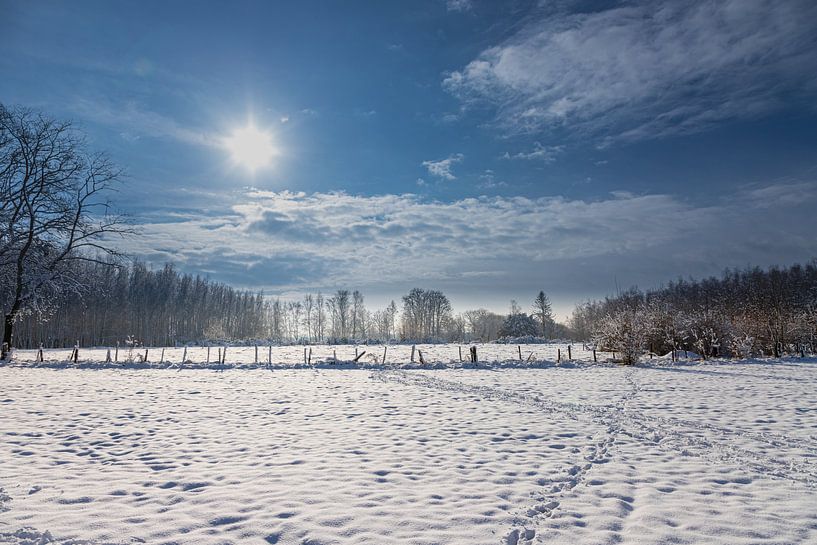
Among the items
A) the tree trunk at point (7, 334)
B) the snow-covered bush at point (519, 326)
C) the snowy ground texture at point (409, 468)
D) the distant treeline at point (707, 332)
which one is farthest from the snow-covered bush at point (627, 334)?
the tree trunk at point (7, 334)

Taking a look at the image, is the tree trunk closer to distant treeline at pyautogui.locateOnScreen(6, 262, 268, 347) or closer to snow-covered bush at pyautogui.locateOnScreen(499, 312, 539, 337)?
distant treeline at pyautogui.locateOnScreen(6, 262, 268, 347)

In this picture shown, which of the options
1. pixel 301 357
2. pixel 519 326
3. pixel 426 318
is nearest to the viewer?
pixel 301 357

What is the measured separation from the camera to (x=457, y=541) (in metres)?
4.62

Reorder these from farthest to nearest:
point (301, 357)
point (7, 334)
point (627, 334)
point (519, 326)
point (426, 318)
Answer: point (426, 318) → point (519, 326) → point (301, 357) → point (627, 334) → point (7, 334)

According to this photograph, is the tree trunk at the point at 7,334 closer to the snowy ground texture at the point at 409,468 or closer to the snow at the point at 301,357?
the snow at the point at 301,357

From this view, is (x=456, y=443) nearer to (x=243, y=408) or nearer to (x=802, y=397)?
(x=243, y=408)

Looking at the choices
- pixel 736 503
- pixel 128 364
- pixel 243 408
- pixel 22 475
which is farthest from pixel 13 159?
pixel 736 503

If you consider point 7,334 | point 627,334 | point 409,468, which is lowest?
point 409,468

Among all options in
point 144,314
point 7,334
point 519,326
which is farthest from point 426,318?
point 7,334

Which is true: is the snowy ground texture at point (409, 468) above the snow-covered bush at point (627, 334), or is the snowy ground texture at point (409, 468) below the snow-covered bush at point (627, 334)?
below

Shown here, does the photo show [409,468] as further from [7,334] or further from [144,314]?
[144,314]

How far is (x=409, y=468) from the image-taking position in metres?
7.39

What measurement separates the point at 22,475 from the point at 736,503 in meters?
10.8

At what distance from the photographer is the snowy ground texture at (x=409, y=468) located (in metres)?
4.95
